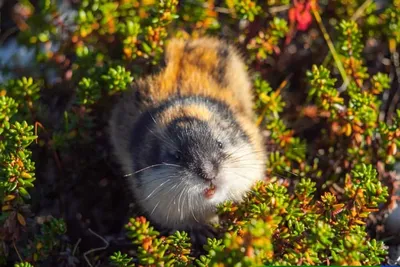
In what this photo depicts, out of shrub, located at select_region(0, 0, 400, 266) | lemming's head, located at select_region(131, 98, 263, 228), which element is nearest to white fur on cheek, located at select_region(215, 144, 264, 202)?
lemming's head, located at select_region(131, 98, 263, 228)

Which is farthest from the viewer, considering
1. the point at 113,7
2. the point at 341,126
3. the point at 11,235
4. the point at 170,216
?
the point at 113,7

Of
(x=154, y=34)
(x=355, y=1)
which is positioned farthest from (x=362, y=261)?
(x=355, y=1)

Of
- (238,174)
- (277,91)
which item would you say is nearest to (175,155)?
(238,174)

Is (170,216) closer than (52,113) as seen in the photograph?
Yes

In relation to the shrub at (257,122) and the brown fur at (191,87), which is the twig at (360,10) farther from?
the brown fur at (191,87)

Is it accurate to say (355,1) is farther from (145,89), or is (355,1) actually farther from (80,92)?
(80,92)

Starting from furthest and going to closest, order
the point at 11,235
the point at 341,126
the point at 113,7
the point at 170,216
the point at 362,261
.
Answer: the point at 113,7, the point at 341,126, the point at 170,216, the point at 11,235, the point at 362,261

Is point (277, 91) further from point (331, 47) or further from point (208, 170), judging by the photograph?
point (208, 170)
